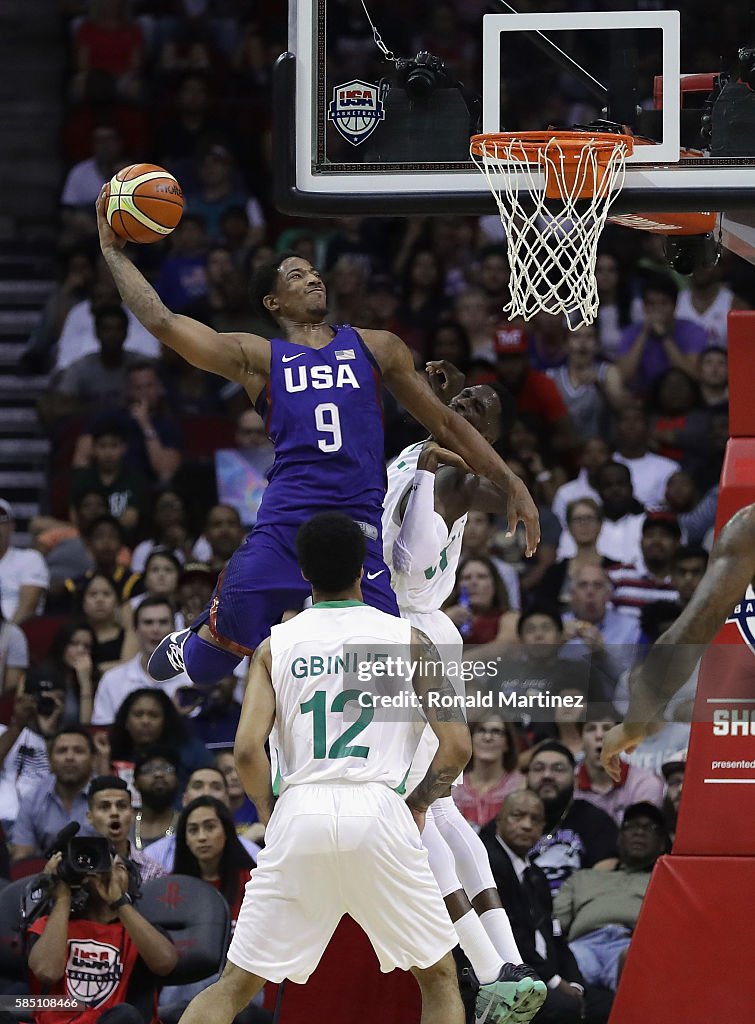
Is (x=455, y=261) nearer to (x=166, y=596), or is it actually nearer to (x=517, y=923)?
(x=166, y=596)

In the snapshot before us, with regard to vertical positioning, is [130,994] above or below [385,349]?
below

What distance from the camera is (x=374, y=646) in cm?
610

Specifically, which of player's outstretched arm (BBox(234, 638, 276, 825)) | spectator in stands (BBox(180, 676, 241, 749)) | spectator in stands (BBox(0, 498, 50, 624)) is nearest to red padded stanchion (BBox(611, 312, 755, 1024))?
player's outstretched arm (BBox(234, 638, 276, 825))

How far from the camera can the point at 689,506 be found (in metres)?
11.7

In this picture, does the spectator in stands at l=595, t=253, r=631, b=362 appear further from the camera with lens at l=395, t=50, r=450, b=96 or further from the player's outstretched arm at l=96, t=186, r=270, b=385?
the player's outstretched arm at l=96, t=186, r=270, b=385

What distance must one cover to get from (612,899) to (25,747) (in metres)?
3.41

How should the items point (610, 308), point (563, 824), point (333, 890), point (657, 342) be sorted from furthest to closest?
point (610, 308), point (657, 342), point (563, 824), point (333, 890)

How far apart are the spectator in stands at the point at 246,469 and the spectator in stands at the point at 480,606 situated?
1762 millimetres

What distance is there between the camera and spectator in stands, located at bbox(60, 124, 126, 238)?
14500 millimetres

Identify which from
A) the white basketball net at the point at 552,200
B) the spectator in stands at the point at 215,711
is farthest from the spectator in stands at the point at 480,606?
the white basketball net at the point at 552,200

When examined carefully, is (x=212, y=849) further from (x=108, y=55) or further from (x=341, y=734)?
(x=108, y=55)

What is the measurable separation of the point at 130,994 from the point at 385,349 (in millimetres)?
2861

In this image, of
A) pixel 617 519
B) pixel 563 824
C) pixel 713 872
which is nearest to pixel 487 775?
pixel 563 824

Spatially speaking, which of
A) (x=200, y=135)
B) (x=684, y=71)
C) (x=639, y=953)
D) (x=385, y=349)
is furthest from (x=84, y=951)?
(x=200, y=135)
